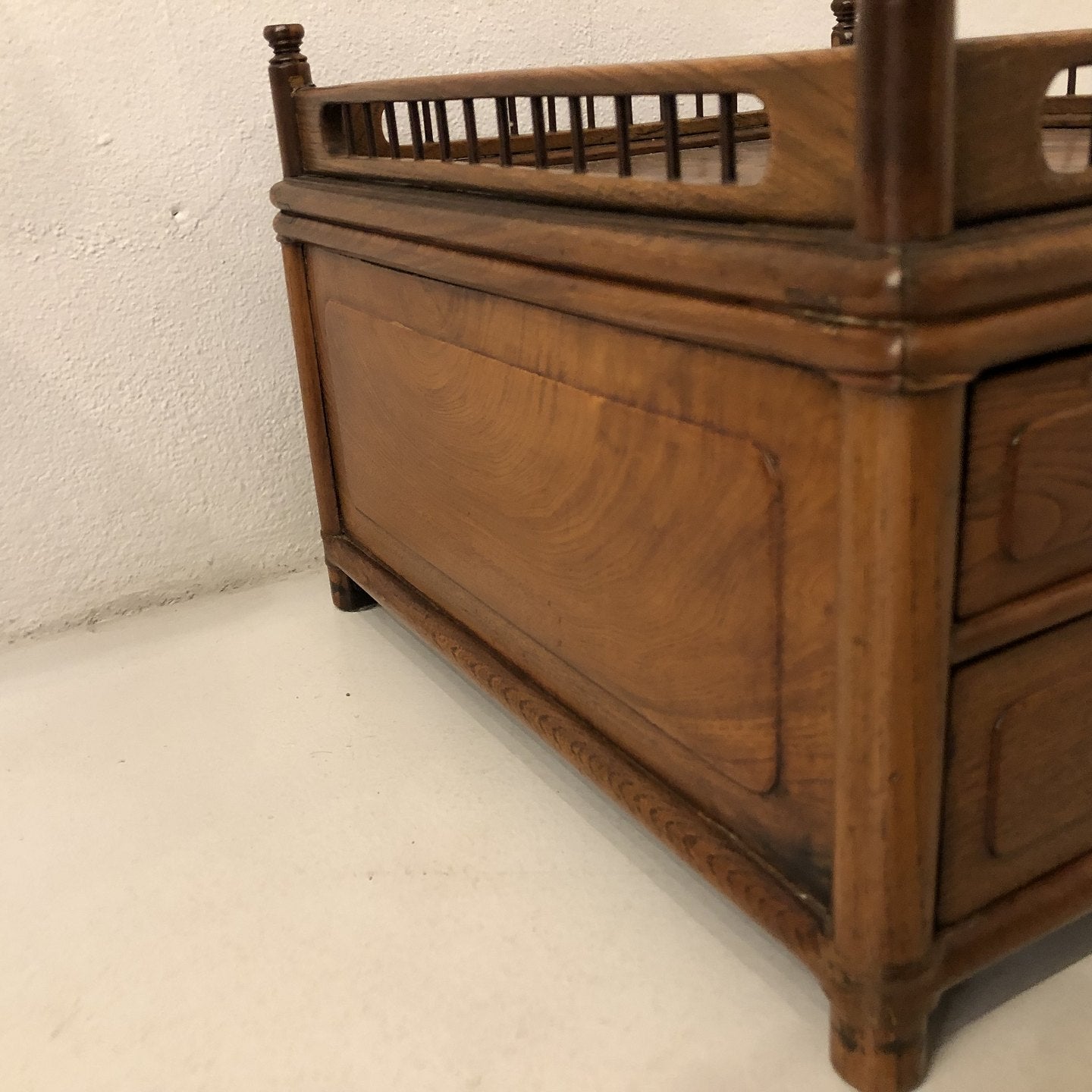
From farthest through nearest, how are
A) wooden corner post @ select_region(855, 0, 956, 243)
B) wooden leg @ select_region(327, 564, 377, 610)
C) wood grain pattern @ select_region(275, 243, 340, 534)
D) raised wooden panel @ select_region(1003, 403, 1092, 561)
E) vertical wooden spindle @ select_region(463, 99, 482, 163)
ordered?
wooden leg @ select_region(327, 564, 377, 610)
wood grain pattern @ select_region(275, 243, 340, 534)
vertical wooden spindle @ select_region(463, 99, 482, 163)
raised wooden panel @ select_region(1003, 403, 1092, 561)
wooden corner post @ select_region(855, 0, 956, 243)

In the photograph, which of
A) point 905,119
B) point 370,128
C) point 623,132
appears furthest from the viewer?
point 370,128

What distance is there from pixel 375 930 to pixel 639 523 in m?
0.41

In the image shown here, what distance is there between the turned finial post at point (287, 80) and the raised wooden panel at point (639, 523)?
151 mm

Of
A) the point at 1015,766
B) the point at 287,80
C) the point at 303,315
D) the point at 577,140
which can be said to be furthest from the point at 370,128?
the point at 1015,766

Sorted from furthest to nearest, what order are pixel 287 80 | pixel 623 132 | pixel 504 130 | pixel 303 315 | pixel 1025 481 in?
pixel 303 315, pixel 287 80, pixel 504 130, pixel 623 132, pixel 1025 481

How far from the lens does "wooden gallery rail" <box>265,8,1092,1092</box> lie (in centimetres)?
58

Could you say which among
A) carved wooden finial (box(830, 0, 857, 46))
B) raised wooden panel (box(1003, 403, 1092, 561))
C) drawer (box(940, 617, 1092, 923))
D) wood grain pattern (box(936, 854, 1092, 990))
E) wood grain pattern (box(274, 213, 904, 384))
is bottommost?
wood grain pattern (box(936, 854, 1092, 990))

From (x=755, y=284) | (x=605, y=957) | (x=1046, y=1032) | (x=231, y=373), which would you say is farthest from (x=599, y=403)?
(x=231, y=373)

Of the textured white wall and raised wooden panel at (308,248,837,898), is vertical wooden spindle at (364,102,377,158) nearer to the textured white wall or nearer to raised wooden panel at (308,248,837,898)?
raised wooden panel at (308,248,837,898)

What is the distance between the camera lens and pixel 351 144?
3.90 feet

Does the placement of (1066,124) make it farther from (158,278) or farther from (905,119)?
(158,278)

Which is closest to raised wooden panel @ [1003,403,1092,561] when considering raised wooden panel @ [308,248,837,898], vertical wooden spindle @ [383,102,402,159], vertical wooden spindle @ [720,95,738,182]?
raised wooden panel @ [308,248,837,898]

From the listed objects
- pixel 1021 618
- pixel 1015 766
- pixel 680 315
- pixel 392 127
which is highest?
pixel 392 127

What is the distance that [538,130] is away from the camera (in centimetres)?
83
